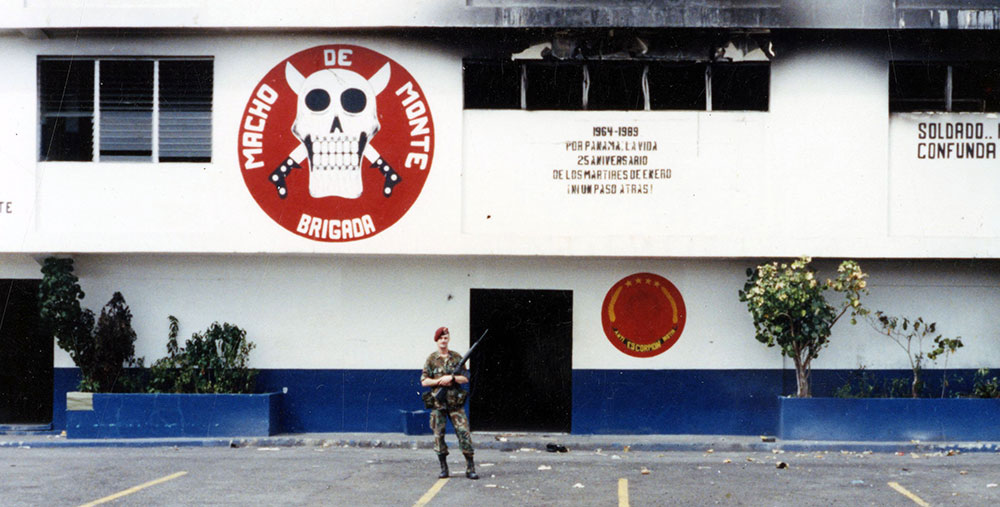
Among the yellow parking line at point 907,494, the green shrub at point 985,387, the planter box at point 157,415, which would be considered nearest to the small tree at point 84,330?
the planter box at point 157,415

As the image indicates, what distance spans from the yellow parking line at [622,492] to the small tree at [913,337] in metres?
6.74

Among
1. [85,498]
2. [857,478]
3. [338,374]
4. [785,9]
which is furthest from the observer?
[338,374]

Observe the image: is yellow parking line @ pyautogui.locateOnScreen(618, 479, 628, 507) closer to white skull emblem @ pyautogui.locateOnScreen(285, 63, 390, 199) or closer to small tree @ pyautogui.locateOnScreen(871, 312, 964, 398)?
small tree @ pyautogui.locateOnScreen(871, 312, 964, 398)

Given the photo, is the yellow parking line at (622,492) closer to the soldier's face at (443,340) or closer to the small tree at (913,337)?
the soldier's face at (443,340)

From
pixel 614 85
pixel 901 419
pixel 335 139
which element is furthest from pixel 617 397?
pixel 335 139

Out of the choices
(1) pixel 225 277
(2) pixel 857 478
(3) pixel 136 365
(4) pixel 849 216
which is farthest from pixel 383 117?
(2) pixel 857 478

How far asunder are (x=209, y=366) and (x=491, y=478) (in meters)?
6.39

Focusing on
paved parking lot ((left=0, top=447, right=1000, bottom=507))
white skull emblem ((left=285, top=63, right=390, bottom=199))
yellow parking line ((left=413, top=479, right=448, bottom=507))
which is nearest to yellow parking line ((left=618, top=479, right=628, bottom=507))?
paved parking lot ((left=0, top=447, right=1000, bottom=507))

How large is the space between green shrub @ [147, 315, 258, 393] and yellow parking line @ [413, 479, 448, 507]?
5.97 m

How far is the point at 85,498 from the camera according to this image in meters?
13.0

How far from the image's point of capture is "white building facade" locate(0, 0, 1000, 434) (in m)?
18.9

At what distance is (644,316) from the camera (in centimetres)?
1973

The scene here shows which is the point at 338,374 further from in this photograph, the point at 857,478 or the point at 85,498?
the point at 857,478

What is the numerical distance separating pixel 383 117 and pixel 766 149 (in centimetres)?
599
